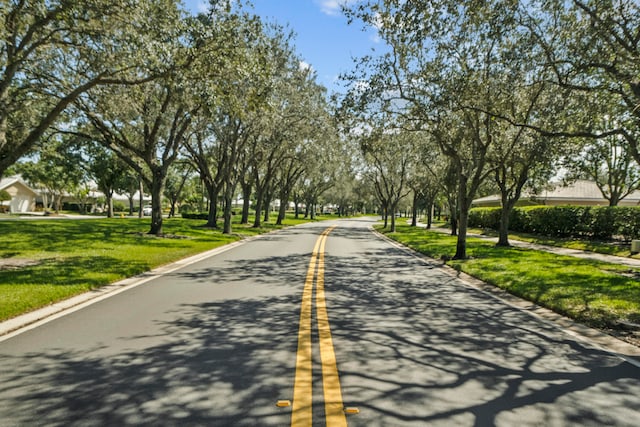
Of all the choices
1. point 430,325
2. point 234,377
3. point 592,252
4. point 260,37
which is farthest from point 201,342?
point 592,252

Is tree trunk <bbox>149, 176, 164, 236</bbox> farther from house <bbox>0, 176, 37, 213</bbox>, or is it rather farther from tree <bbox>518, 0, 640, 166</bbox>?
house <bbox>0, 176, 37, 213</bbox>

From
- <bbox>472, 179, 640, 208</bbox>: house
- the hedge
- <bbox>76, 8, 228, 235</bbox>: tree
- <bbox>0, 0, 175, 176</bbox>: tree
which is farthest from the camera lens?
<bbox>472, 179, 640, 208</bbox>: house

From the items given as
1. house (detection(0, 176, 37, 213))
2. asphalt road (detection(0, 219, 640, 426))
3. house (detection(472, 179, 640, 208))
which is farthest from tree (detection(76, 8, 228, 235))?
house (detection(0, 176, 37, 213))

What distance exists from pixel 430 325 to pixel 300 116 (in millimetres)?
21328

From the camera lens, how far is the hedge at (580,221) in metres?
20.1

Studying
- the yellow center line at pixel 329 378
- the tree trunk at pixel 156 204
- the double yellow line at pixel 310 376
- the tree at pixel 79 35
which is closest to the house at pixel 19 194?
the tree trunk at pixel 156 204

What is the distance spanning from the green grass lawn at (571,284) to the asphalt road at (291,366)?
1212 mm

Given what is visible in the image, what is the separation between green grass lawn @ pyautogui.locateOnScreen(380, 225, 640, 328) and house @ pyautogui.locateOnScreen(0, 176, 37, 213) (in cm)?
6376

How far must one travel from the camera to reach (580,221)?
76.8ft

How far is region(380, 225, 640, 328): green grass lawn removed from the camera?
22.9 ft

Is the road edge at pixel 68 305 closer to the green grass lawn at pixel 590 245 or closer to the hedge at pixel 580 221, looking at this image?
the green grass lawn at pixel 590 245

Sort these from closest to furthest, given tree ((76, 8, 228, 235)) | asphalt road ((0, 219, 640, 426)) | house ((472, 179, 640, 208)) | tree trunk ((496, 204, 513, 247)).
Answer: asphalt road ((0, 219, 640, 426)) < tree ((76, 8, 228, 235)) < tree trunk ((496, 204, 513, 247)) < house ((472, 179, 640, 208))

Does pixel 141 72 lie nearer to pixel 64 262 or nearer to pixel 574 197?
pixel 64 262

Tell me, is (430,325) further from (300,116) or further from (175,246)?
(300,116)
